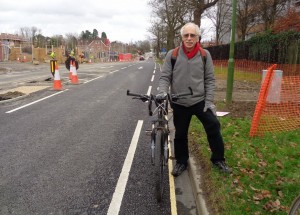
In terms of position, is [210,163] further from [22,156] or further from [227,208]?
[22,156]

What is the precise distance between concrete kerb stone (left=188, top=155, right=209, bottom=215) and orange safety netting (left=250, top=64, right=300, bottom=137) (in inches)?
73.1

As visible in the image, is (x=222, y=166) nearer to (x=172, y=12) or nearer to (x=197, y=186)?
(x=197, y=186)

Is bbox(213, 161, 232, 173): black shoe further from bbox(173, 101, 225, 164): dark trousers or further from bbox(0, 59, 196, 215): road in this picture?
bbox(0, 59, 196, 215): road

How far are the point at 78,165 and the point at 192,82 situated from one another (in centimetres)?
243

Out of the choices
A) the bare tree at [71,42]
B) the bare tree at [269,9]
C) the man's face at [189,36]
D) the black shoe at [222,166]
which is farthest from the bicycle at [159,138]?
the bare tree at [71,42]

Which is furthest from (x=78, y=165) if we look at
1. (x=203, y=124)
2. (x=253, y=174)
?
(x=253, y=174)

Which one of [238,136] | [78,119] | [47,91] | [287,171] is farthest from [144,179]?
[47,91]

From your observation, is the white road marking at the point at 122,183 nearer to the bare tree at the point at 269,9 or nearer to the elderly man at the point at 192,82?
the elderly man at the point at 192,82

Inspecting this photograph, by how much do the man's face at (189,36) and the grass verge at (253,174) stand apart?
1868 mm

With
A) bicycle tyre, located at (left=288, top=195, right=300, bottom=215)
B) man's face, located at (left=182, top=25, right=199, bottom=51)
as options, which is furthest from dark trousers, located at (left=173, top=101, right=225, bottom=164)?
bicycle tyre, located at (left=288, top=195, right=300, bottom=215)

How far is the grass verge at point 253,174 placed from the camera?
3.71 m

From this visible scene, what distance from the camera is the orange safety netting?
20.4ft

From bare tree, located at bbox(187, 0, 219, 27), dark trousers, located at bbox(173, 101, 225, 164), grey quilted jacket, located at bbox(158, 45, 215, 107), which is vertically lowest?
dark trousers, located at bbox(173, 101, 225, 164)

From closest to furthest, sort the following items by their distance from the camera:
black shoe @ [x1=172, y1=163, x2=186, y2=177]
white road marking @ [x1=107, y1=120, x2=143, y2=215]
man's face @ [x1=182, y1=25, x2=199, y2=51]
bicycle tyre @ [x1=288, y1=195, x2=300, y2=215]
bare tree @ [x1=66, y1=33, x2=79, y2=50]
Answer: bicycle tyre @ [x1=288, y1=195, x2=300, y2=215], white road marking @ [x1=107, y1=120, x2=143, y2=215], man's face @ [x1=182, y1=25, x2=199, y2=51], black shoe @ [x1=172, y1=163, x2=186, y2=177], bare tree @ [x1=66, y1=33, x2=79, y2=50]
